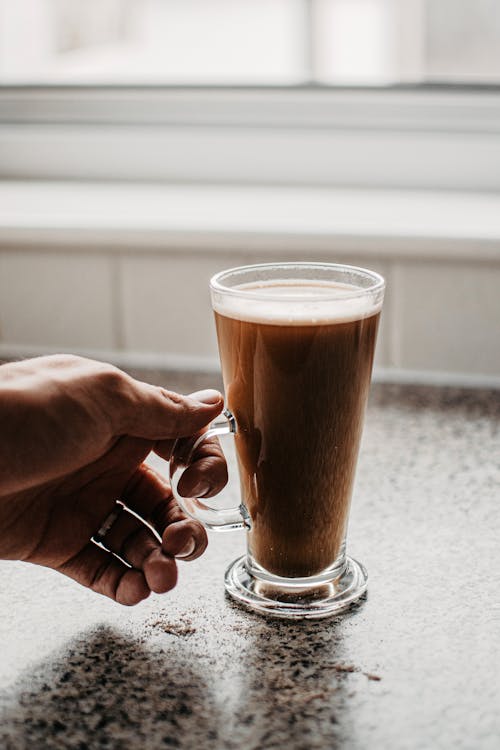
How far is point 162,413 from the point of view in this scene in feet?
2.17

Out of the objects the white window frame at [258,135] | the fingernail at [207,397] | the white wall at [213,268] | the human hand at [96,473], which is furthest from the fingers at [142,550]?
the white window frame at [258,135]

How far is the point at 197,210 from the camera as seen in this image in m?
1.21

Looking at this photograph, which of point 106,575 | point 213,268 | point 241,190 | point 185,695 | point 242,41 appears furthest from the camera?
point 242,41

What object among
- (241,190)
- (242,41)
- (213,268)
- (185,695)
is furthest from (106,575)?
(242,41)

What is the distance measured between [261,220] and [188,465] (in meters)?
0.54

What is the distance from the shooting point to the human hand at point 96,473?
0.61 m

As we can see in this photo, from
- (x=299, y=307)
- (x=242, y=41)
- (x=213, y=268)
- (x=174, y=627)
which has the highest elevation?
(x=242, y=41)

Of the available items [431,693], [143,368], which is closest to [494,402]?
[143,368]

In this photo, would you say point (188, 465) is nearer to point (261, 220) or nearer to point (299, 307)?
point (299, 307)

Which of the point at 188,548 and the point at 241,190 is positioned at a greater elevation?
the point at 241,190

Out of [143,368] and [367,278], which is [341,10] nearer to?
[143,368]

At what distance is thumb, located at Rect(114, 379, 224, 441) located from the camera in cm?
65

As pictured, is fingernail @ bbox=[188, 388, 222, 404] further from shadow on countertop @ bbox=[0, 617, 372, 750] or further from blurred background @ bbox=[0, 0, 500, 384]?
blurred background @ bbox=[0, 0, 500, 384]

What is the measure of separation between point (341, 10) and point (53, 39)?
29.9 inches
